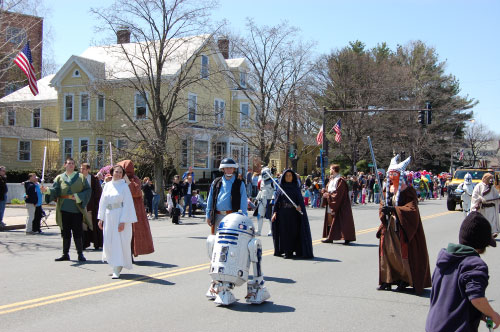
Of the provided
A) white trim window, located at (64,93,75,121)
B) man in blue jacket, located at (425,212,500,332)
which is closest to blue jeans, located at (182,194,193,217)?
man in blue jacket, located at (425,212,500,332)

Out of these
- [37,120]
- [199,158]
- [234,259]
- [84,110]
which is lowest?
[234,259]

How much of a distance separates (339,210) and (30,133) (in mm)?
33169

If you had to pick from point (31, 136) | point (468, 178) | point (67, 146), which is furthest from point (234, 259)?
point (31, 136)

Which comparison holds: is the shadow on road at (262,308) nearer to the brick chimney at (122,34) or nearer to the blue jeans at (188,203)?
the blue jeans at (188,203)

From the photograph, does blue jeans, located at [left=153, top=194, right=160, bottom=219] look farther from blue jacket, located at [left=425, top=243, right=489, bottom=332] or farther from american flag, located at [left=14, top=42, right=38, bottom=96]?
blue jacket, located at [left=425, top=243, right=489, bottom=332]

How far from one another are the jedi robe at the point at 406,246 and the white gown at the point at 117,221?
3.91m

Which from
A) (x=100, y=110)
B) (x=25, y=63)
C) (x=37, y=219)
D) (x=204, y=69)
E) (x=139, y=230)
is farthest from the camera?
(x=100, y=110)

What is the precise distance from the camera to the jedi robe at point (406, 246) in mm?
7715

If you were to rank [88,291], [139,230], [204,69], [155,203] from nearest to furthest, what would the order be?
[88,291], [139,230], [155,203], [204,69]

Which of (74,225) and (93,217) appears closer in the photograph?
(74,225)

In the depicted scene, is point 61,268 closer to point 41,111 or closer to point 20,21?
point 20,21

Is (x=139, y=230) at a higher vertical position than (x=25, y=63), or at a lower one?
lower

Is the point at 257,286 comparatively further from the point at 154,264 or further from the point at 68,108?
the point at 68,108

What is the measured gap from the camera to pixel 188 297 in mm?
7633
